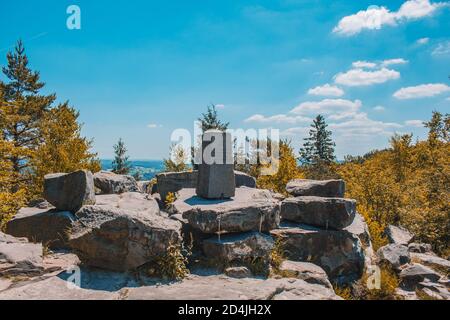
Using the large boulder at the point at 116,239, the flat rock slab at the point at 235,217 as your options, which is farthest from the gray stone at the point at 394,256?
the large boulder at the point at 116,239

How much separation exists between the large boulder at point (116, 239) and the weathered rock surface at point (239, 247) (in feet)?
4.79

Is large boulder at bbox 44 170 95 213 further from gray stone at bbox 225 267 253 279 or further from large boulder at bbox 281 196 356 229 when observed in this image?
large boulder at bbox 281 196 356 229

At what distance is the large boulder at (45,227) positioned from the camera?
9.60 m

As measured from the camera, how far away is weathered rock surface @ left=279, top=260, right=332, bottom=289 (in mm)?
8117

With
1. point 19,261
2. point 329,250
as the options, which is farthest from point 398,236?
point 19,261

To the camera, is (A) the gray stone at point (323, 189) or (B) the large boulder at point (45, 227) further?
(A) the gray stone at point (323, 189)

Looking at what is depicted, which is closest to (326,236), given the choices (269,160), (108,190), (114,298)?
(114,298)

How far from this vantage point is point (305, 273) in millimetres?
8344

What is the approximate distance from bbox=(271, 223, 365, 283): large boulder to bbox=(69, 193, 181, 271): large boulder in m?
4.43

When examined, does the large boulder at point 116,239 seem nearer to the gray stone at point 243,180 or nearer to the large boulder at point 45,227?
the large boulder at point 45,227

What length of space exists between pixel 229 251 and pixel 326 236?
391 cm

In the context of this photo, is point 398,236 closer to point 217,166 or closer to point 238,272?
point 217,166

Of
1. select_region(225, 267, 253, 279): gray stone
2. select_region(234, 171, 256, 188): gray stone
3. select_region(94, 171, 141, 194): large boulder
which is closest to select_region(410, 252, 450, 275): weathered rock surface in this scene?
select_region(234, 171, 256, 188): gray stone

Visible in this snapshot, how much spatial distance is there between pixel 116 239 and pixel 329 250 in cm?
675
